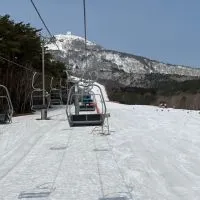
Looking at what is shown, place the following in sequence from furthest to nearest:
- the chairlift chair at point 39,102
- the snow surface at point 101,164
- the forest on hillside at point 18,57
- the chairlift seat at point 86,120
→ the forest on hillside at point 18,57 < the chairlift chair at point 39,102 < the chairlift seat at point 86,120 < the snow surface at point 101,164

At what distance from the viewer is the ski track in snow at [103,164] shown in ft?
26.6

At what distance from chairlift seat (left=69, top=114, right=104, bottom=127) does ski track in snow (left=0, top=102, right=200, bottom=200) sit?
0.65 metres

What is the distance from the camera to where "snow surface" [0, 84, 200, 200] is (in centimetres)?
805

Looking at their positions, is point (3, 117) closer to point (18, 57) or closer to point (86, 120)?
point (86, 120)

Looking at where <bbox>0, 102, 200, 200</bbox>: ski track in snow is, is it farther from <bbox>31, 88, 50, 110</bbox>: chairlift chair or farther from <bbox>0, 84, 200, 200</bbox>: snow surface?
<bbox>31, 88, 50, 110</bbox>: chairlift chair

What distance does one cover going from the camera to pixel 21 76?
3525 centimetres

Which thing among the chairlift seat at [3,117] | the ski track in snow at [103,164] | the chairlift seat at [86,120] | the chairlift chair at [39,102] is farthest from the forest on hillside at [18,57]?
the chairlift seat at [86,120]

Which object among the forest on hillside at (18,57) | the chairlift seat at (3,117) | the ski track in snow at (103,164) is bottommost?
the ski track in snow at (103,164)

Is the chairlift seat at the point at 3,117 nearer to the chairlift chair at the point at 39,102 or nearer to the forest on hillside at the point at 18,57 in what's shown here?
the chairlift chair at the point at 39,102

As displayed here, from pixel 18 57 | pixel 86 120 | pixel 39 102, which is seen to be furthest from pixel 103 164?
pixel 18 57

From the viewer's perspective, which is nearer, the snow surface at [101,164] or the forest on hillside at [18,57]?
the snow surface at [101,164]

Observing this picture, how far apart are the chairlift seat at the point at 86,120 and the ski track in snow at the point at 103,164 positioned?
25.6 inches

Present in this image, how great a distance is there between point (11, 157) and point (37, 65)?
2673 cm

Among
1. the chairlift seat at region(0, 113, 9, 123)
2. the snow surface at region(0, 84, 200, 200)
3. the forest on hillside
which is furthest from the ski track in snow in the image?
the forest on hillside
